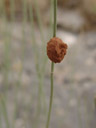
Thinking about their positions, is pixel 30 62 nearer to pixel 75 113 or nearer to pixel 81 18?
pixel 75 113

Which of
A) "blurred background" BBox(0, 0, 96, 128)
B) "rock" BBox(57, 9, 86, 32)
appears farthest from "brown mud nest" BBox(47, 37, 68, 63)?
"rock" BBox(57, 9, 86, 32)

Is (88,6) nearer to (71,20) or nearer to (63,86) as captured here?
(71,20)

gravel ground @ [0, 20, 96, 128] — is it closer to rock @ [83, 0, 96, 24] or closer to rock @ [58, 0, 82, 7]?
rock @ [83, 0, 96, 24]

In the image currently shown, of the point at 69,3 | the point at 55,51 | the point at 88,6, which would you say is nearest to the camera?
the point at 55,51

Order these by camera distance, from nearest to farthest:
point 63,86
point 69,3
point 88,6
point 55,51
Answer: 1. point 55,51
2. point 63,86
3. point 88,6
4. point 69,3

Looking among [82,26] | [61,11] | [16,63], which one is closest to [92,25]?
[82,26]

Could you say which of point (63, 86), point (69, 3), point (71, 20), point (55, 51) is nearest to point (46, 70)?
point (63, 86)

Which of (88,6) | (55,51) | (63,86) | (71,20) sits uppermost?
(55,51)

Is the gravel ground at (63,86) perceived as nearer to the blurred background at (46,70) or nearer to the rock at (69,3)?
the blurred background at (46,70)
